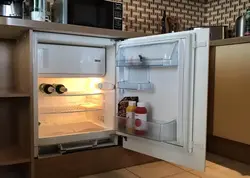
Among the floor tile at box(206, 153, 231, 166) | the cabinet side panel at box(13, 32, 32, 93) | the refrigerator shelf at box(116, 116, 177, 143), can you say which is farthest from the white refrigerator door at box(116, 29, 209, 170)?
the floor tile at box(206, 153, 231, 166)

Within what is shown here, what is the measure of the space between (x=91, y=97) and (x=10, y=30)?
708 millimetres

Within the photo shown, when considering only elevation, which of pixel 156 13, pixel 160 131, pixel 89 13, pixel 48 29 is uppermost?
pixel 156 13

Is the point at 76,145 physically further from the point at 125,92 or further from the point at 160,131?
the point at 160,131

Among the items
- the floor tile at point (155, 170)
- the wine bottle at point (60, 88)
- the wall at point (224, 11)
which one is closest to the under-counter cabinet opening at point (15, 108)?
the wine bottle at point (60, 88)

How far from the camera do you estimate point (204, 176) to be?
144 cm

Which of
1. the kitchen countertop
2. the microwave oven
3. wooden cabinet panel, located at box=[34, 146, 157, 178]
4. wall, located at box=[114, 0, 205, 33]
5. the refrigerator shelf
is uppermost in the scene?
wall, located at box=[114, 0, 205, 33]

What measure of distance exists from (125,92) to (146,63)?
263 mm

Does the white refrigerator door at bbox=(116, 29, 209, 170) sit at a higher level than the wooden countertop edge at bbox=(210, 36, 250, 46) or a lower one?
lower

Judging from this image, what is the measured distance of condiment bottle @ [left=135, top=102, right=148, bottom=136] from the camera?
127 cm

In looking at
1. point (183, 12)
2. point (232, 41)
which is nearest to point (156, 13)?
point (183, 12)

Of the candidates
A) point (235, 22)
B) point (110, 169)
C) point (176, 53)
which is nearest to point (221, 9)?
point (235, 22)

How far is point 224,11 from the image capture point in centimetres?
231

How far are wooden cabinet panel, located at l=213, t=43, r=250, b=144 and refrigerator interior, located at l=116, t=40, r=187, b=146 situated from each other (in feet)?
2.24

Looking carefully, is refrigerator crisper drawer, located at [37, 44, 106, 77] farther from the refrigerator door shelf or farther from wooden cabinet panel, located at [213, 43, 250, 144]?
wooden cabinet panel, located at [213, 43, 250, 144]
